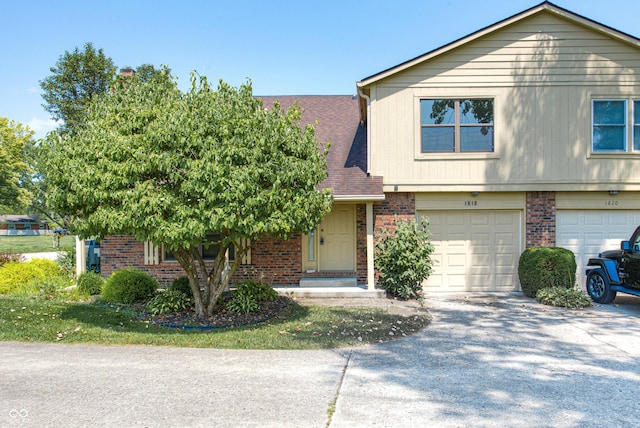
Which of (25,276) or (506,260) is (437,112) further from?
(25,276)

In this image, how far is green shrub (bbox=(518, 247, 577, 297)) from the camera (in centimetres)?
1091

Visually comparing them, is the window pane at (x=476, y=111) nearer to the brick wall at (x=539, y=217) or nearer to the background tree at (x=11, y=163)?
the brick wall at (x=539, y=217)

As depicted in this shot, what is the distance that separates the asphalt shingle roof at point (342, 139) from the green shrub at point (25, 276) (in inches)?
293

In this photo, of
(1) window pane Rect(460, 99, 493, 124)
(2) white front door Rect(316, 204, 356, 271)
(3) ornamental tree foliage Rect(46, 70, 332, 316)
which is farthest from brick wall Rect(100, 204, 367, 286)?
(3) ornamental tree foliage Rect(46, 70, 332, 316)

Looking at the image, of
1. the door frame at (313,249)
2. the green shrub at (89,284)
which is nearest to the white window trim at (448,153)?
the door frame at (313,249)

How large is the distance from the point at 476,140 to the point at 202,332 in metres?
8.17

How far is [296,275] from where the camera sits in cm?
1264

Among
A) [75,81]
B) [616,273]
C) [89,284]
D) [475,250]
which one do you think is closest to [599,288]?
[616,273]

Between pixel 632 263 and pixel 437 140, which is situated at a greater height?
pixel 437 140

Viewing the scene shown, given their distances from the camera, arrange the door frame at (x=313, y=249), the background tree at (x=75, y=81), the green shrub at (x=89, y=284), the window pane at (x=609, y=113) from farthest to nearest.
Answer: the background tree at (x=75, y=81) → the door frame at (x=313, y=249) → the window pane at (x=609, y=113) → the green shrub at (x=89, y=284)

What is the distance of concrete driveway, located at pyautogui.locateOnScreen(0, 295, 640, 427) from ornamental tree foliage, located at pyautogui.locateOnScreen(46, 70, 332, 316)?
1.93m

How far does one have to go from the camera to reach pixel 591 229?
1228 centimetres

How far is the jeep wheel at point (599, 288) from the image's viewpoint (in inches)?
412

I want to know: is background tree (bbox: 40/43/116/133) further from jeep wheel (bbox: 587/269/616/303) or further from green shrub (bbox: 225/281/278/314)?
jeep wheel (bbox: 587/269/616/303)
